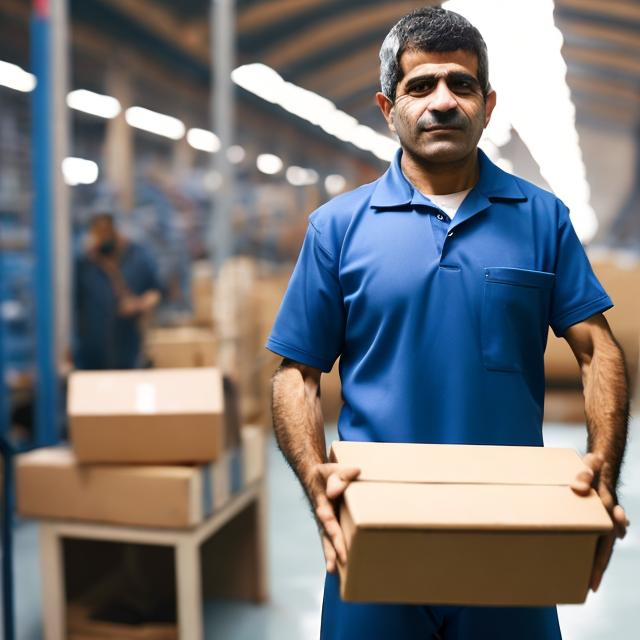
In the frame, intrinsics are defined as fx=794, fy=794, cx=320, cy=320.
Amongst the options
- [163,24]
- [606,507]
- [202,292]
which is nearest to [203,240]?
[202,292]

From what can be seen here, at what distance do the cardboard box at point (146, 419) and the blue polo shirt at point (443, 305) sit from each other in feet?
3.45

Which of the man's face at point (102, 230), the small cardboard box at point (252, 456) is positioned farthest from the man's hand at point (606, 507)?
the man's face at point (102, 230)

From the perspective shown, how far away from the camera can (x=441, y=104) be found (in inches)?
46.3

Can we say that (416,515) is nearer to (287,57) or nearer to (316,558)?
(316,558)

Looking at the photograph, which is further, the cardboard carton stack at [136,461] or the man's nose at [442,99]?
the cardboard carton stack at [136,461]

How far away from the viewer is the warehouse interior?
92.4 inches

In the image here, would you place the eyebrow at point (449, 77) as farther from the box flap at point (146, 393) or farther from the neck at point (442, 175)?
the box flap at point (146, 393)

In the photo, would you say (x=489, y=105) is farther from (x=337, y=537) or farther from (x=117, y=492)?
(x=117, y=492)

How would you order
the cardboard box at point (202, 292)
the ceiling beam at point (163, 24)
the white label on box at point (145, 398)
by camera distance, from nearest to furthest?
the white label on box at point (145, 398), the ceiling beam at point (163, 24), the cardboard box at point (202, 292)

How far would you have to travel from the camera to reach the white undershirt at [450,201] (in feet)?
4.17

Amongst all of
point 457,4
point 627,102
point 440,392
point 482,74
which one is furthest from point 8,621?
point 627,102

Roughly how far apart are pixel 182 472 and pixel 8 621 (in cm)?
59

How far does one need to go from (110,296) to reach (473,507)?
3480 millimetres

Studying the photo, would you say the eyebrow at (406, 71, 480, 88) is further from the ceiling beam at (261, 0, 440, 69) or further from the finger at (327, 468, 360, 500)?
the ceiling beam at (261, 0, 440, 69)
